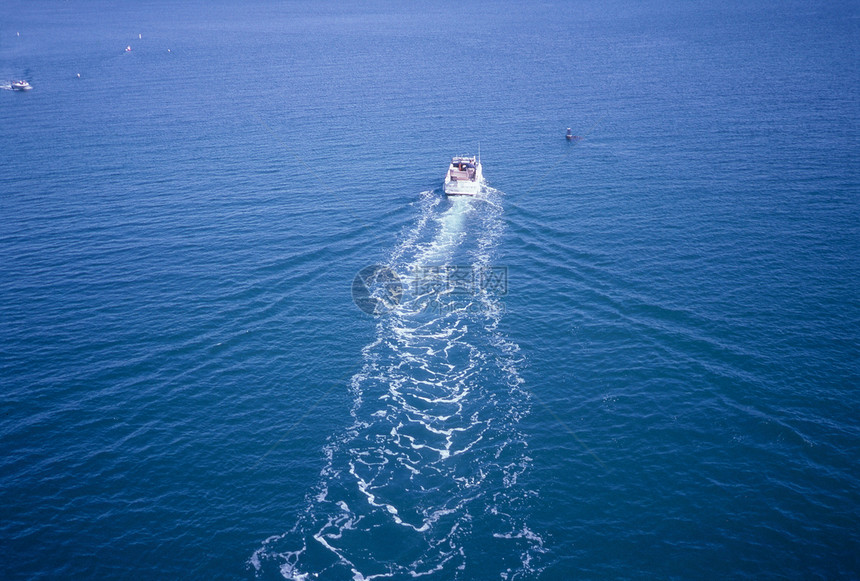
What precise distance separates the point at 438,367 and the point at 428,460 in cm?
1775

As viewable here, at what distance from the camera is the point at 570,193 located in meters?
134

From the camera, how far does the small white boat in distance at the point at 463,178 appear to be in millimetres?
131250

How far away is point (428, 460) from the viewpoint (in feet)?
232

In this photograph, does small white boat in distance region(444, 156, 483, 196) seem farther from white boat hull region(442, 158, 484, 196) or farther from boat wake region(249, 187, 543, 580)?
boat wake region(249, 187, 543, 580)

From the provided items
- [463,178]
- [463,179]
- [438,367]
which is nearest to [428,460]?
[438,367]

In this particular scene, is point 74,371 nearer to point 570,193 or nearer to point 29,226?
point 29,226

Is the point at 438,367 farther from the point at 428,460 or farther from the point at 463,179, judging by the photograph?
the point at 463,179

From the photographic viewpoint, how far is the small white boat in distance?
431ft

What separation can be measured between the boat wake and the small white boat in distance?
103ft

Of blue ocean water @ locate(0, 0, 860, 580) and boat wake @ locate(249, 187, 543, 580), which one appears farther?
blue ocean water @ locate(0, 0, 860, 580)

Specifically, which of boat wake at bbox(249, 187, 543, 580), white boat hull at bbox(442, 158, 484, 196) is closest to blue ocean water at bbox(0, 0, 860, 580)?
boat wake at bbox(249, 187, 543, 580)

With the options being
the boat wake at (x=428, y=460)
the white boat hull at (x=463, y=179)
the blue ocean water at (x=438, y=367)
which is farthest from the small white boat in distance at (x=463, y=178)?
the boat wake at (x=428, y=460)

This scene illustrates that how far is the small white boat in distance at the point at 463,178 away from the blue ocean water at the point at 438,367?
9.32 feet

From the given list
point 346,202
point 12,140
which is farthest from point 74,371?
point 12,140
